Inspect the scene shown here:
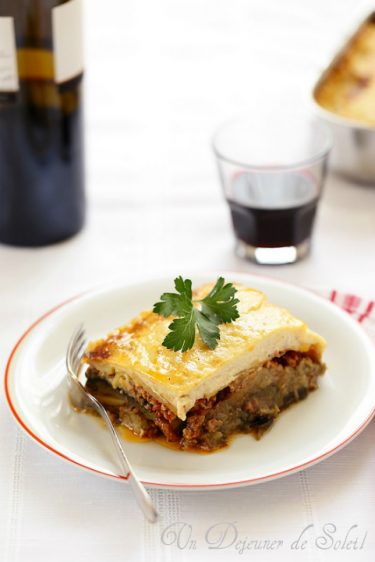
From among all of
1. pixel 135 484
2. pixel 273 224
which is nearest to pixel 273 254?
pixel 273 224

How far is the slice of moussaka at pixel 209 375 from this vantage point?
1.56 meters

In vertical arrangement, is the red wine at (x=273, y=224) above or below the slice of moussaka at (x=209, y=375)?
below

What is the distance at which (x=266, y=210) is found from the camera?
219 cm

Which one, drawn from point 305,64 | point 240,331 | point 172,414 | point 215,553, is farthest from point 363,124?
point 215,553

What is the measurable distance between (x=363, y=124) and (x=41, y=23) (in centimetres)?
92

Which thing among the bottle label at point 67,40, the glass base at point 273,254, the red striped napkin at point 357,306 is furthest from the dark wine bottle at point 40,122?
the red striped napkin at point 357,306

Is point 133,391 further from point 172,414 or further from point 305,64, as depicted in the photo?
point 305,64

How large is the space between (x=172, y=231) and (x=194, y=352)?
0.87 meters

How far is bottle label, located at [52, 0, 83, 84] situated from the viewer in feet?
6.62

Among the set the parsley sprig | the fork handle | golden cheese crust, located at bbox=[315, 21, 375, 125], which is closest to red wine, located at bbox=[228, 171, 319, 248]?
golden cheese crust, located at bbox=[315, 21, 375, 125]

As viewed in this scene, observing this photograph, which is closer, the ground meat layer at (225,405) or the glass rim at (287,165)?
the ground meat layer at (225,405)

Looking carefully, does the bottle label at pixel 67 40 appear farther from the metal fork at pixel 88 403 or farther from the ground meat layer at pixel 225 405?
the ground meat layer at pixel 225 405

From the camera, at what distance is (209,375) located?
1.54m

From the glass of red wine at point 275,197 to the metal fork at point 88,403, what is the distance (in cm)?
57
